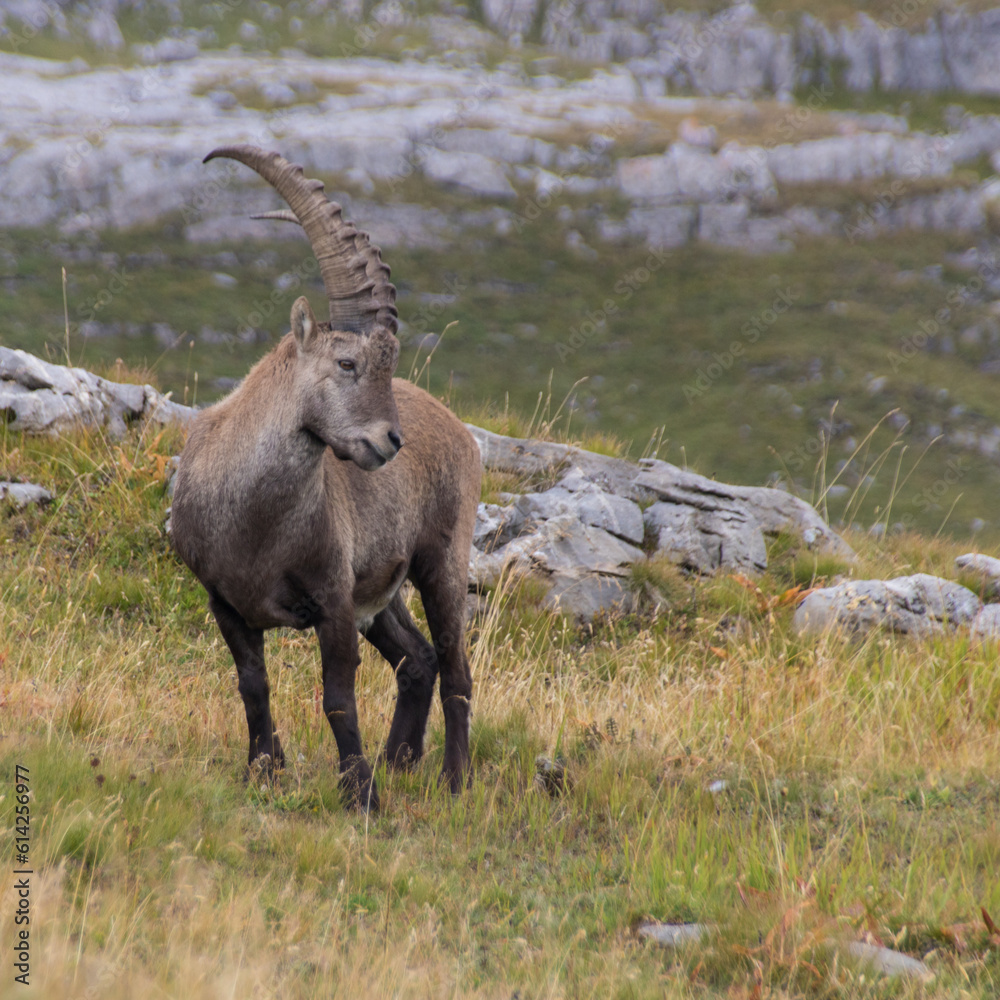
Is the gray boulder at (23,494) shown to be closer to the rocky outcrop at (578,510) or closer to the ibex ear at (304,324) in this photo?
the rocky outcrop at (578,510)

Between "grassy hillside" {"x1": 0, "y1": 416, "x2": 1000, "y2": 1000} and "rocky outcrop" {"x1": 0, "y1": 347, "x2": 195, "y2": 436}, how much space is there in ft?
1.73

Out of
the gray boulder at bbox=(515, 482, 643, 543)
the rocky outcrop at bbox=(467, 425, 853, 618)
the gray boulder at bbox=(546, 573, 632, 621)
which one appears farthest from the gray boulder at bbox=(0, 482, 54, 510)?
the gray boulder at bbox=(546, 573, 632, 621)

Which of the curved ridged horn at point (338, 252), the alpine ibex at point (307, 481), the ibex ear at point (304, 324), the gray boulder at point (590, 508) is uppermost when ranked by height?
the curved ridged horn at point (338, 252)

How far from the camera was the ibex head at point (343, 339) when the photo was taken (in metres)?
4.89

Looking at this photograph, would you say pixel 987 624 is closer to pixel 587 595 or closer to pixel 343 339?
pixel 587 595

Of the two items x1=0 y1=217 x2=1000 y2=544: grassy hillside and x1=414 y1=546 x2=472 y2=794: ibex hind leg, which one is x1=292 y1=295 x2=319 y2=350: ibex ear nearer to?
x1=414 y1=546 x2=472 y2=794: ibex hind leg

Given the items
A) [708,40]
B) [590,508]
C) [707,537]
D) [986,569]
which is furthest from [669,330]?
[590,508]

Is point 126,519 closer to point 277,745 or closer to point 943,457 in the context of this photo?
point 277,745

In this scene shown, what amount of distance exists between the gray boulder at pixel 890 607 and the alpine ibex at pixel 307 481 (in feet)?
14.1

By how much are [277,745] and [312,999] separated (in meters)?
2.51

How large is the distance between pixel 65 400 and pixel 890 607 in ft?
25.5

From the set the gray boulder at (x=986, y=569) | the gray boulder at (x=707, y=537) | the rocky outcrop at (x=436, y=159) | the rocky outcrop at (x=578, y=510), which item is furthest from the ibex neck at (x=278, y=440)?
the rocky outcrop at (x=436, y=159)

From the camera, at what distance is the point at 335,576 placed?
524 cm

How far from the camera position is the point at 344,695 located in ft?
17.3
